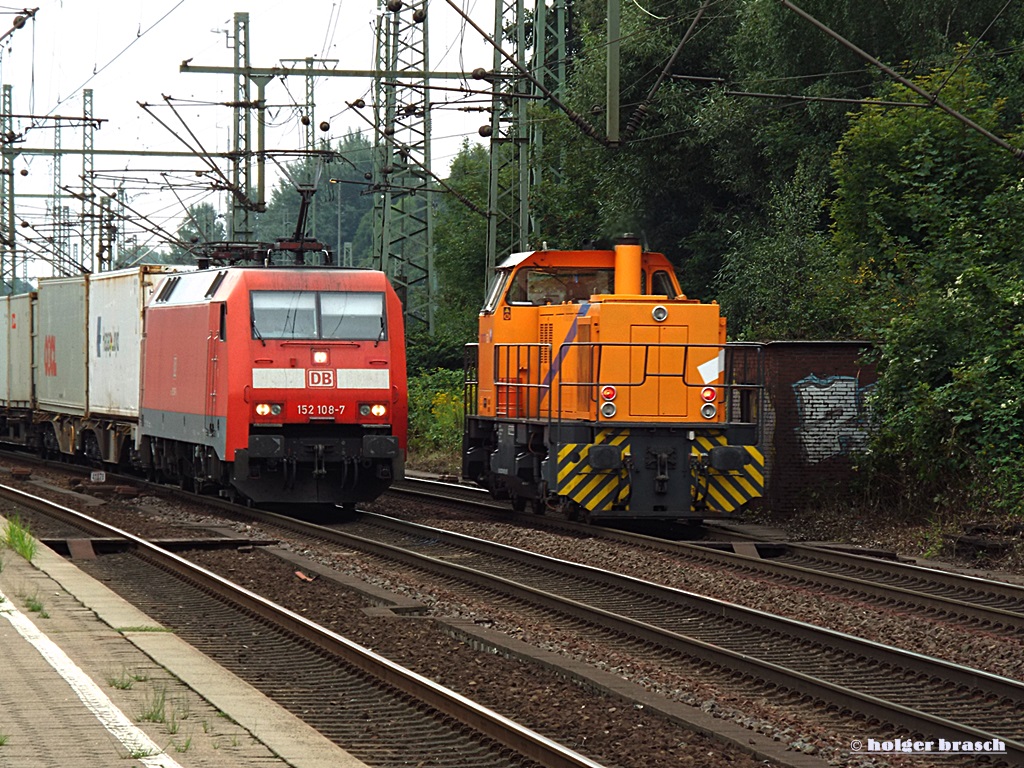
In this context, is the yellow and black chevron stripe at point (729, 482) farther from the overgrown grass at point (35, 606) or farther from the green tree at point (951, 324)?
the overgrown grass at point (35, 606)

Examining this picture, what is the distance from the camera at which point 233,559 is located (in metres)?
14.8

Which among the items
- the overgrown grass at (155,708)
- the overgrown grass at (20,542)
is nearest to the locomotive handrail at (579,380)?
the overgrown grass at (20,542)

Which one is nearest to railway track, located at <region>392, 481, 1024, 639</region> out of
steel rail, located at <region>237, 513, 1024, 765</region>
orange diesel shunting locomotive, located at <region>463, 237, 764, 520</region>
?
orange diesel shunting locomotive, located at <region>463, 237, 764, 520</region>

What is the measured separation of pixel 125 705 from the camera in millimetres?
7484

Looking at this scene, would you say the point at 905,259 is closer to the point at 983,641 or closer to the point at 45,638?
the point at 983,641

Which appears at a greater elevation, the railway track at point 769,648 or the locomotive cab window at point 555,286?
the locomotive cab window at point 555,286

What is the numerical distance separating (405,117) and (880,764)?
3026 centimetres

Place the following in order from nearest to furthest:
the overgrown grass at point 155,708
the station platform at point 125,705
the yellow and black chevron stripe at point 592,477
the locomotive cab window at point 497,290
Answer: the station platform at point 125,705, the overgrown grass at point 155,708, the yellow and black chevron stripe at point 592,477, the locomotive cab window at point 497,290

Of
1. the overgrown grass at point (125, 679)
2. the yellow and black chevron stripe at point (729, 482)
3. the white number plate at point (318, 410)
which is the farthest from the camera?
the white number plate at point (318, 410)

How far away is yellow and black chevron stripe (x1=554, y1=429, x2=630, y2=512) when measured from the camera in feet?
54.2

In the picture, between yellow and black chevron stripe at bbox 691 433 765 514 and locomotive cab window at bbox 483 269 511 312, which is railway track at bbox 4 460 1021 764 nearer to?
yellow and black chevron stripe at bbox 691 433 765 514

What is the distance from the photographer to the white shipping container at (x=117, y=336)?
24016 mm

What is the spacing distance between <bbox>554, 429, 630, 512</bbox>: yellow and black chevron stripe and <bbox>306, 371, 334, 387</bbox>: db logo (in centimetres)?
352

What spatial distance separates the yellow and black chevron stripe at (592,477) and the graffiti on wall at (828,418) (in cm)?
285
